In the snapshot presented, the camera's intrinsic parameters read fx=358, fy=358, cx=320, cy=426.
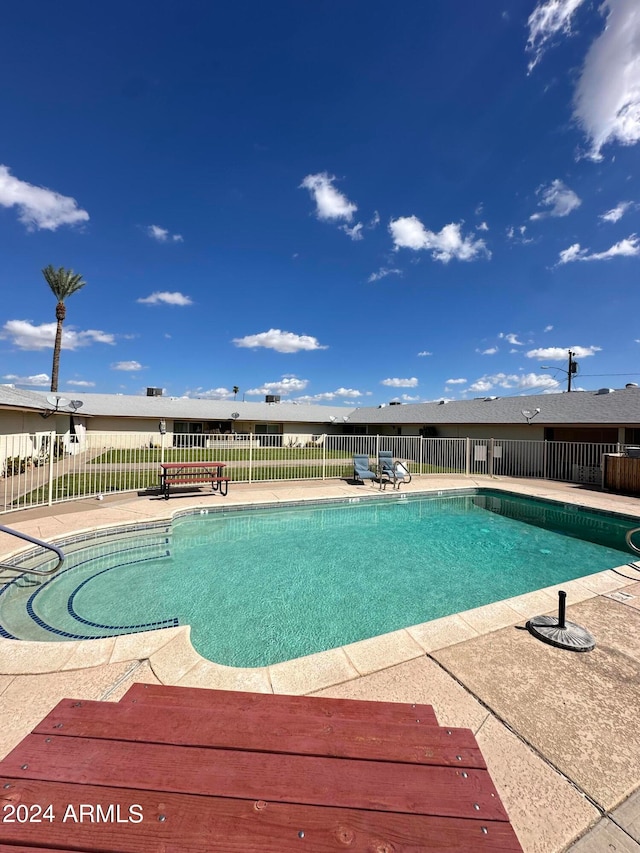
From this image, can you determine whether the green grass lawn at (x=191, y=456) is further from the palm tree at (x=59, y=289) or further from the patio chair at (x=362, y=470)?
the palm tree at (x=59, y=289)

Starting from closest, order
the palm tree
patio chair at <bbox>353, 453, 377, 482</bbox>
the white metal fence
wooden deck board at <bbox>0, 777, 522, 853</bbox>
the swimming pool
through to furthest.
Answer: wooden deck board at <bbox>0, 777, 522, 853</bbox> < the swimming pool < the white metal fence < patio chair at <bbox>353, 453, 377, 482</bbox> < the palm tree

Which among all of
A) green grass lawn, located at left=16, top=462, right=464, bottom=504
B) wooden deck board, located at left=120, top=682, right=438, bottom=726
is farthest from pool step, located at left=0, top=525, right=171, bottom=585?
wooden deck board, located at left=120, top=682, right=438, bottom=726

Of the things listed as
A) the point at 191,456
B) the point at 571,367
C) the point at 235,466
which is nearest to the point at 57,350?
the point at 191,456

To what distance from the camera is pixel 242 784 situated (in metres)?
1.32

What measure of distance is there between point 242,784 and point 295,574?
17.2 ft

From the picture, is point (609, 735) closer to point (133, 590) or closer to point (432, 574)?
point (432, 574)

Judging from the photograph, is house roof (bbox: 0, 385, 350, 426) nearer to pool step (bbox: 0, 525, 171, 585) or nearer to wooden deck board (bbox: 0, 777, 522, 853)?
pool step (bbox: 0, 525, 171, 585)

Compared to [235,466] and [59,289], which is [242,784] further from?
[59,289]

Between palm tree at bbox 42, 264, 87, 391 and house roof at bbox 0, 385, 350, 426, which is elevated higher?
palm tree at bbox 42, 264, 87, 391

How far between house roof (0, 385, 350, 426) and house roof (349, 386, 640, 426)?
7641 millimetres

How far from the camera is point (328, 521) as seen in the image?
9.71m

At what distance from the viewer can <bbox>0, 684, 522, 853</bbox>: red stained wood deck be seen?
113cm

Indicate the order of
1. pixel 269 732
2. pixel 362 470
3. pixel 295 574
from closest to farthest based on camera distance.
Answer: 1. pixel 269 732
2. pixel 295 574
3. pixel 362 470

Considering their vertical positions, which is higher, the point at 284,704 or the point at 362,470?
the point at 362,470
